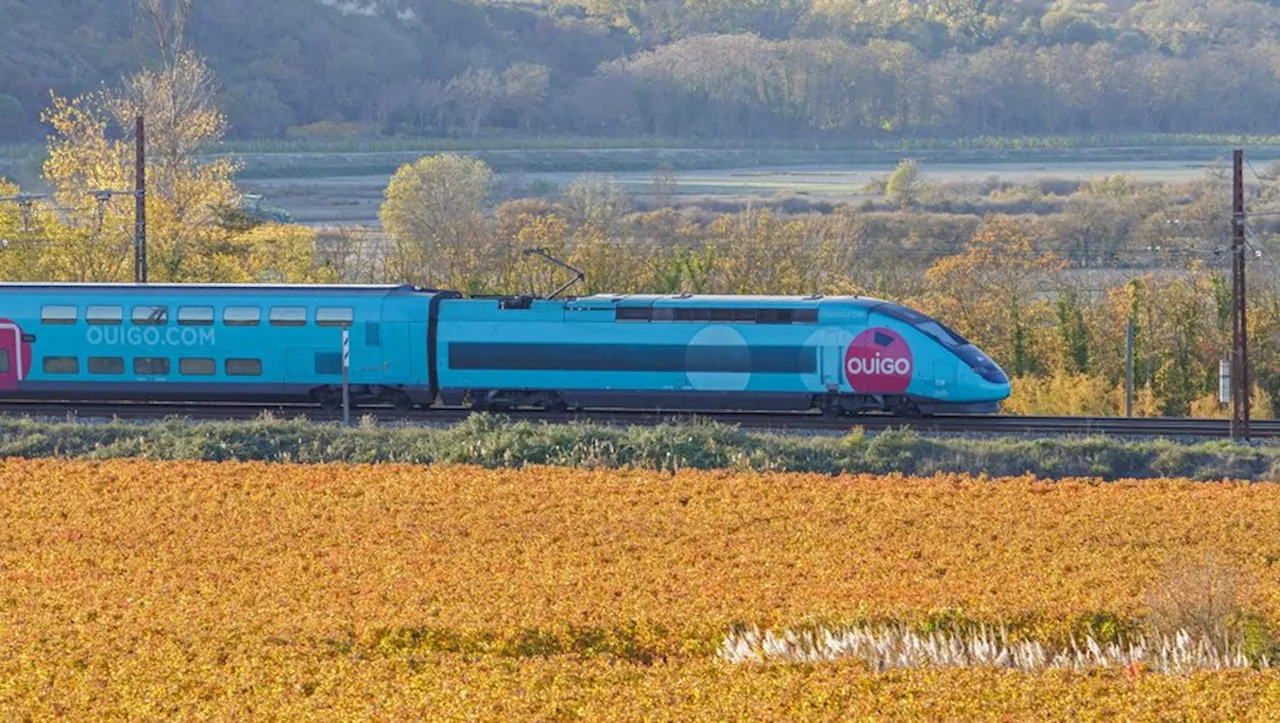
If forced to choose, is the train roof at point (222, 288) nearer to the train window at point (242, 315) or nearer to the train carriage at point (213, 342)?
the train carriage at point (213, 342)

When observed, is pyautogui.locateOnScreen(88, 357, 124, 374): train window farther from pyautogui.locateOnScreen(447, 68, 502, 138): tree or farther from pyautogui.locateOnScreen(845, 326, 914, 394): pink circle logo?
pyautogui.locateOnScreen(447, 68, 502, 138): tree

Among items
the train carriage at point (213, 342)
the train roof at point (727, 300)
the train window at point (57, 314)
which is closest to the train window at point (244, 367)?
the train carriage at point (213, 342)

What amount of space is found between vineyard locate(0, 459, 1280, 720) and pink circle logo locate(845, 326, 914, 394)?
20.4 feet

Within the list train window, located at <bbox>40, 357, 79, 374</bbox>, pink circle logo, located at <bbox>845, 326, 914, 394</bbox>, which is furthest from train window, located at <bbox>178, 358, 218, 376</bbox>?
pink circle logo, located at <bbox>845, 326, 914, 394</bbox>

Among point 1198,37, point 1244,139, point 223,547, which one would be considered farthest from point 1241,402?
point 1198,37

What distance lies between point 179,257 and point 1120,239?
43.9m

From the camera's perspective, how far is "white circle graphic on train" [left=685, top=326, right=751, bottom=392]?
1570 inches

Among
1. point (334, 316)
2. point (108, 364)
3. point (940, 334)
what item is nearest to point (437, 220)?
point (108, 364)

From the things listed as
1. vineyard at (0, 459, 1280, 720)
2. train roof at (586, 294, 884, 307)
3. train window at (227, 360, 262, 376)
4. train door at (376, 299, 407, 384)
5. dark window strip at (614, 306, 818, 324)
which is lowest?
vineyard at (0, 459, 1280, 720)

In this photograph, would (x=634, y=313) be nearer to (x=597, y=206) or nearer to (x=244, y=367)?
(x=244, y=367)

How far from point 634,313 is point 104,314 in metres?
11.8

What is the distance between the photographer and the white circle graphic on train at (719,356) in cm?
3988

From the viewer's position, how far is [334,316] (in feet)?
136

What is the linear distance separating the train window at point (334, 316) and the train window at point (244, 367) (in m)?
1.70
